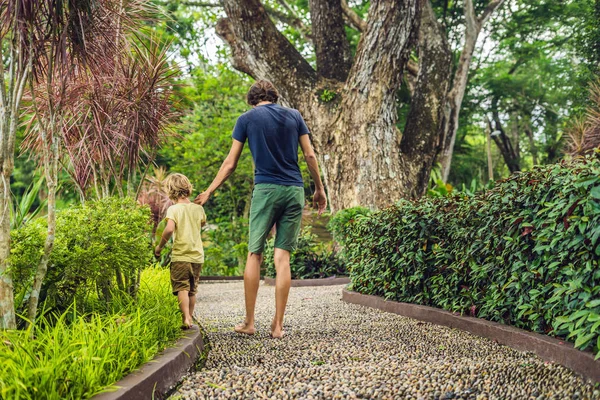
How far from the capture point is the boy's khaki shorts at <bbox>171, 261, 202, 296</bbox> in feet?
14.9

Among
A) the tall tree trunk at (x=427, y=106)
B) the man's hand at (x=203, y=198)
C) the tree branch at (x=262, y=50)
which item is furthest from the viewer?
the tall tree trunk at (x=427, y=106)

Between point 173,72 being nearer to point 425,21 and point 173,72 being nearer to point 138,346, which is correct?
point 138,346

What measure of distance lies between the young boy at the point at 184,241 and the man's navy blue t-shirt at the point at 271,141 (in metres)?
0.64

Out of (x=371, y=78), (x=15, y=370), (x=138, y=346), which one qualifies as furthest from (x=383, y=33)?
(x=15, y=370)

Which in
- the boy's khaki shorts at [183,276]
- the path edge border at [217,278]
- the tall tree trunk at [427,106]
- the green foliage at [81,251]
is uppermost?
the tall tree trunk at [427,106]

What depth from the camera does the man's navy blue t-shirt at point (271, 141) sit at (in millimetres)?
4512

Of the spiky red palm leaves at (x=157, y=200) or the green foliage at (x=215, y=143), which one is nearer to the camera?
the spiky red palm leaves at (x=157, y=200)

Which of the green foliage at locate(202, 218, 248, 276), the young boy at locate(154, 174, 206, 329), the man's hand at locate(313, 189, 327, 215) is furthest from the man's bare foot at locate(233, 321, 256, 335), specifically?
the green foliage at locate(202, 218, 248, 276)

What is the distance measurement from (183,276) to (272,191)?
98 cm

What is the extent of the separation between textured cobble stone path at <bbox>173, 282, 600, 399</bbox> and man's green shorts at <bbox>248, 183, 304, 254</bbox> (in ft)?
2.45

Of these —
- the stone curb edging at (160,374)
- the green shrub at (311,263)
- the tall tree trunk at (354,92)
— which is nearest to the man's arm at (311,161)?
the stone curb edging at (160,374)

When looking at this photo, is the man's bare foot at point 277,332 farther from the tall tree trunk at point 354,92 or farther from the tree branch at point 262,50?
the tree branch at point 262,50

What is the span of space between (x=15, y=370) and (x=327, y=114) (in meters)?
8.43

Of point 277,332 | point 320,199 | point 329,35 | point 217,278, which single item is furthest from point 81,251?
point 217,278
